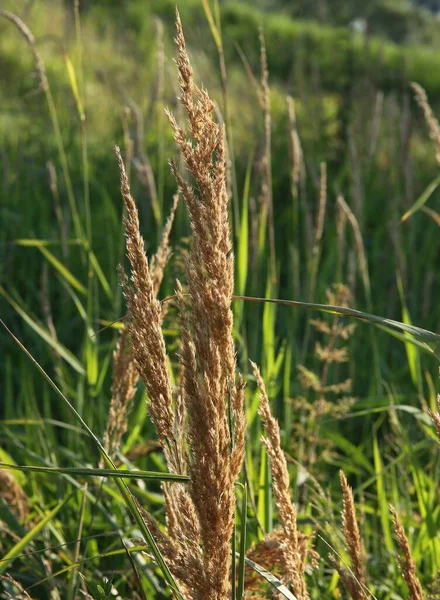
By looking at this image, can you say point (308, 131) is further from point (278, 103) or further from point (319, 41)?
point (319, 41)

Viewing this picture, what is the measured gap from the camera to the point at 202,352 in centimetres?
87

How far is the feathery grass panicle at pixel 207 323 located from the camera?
86 cm

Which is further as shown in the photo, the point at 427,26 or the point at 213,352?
the point at 427,26

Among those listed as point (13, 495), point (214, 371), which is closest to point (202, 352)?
point (214, 371)

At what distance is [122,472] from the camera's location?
3.00 feet

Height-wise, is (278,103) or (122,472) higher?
(278,103)

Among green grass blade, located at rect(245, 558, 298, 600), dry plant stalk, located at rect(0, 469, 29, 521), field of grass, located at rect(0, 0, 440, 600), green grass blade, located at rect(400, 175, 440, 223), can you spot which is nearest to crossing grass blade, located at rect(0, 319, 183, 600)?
field of grass, located at rect(0, 0, 440, 600)

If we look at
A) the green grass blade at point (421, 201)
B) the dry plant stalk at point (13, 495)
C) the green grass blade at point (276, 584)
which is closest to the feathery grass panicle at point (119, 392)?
the dry plant stalk at point (13, 495)

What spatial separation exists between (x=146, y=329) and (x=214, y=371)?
0.33 feet

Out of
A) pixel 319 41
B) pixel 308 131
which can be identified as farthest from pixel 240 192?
pixel 319 41

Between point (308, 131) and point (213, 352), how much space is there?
177 inches

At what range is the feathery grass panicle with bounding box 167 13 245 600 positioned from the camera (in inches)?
33.9

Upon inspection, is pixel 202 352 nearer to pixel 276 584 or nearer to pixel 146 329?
pixel 146 329

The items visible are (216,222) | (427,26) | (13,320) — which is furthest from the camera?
(427,26)
